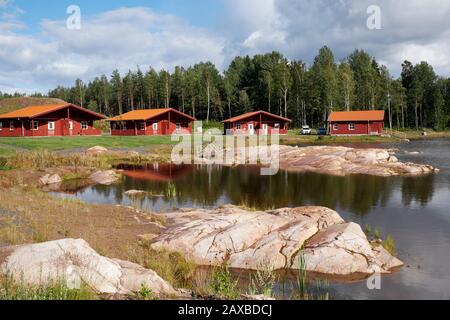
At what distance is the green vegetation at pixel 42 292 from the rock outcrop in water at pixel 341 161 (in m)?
30.1

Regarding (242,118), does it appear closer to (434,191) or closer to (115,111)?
(434,191)

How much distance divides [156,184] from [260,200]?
8794 mm

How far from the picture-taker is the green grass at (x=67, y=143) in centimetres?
4369

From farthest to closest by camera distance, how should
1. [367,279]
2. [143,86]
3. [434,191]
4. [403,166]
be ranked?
[143,86], [403,166], [434,191], [367,279]

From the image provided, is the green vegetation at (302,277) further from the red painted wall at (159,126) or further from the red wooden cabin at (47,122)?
the red painted wall at (159,126)

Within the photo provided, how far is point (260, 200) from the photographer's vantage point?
2512 cm

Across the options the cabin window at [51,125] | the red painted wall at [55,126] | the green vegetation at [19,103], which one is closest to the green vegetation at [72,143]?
the red painted wall at [55,126]

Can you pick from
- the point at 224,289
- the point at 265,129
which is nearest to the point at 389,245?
the point at 224,289

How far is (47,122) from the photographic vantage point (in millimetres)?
61125

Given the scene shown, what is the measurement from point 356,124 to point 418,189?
51035 millimetres

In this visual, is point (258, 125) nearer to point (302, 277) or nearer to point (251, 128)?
point (251, 128)

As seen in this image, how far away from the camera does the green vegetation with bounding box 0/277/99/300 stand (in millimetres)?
7235

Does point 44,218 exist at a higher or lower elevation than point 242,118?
lower

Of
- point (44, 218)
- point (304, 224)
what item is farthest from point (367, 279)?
point (44, 218)
